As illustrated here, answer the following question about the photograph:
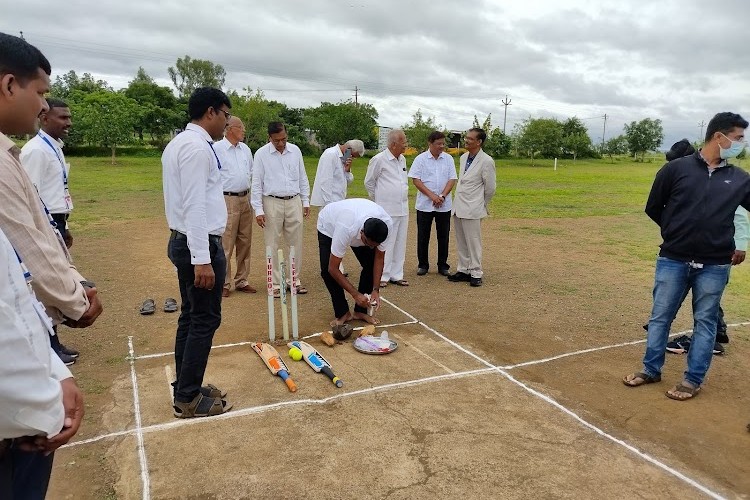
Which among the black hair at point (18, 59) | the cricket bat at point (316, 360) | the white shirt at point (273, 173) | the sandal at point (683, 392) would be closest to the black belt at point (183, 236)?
the cricket bat at point (316, 360)

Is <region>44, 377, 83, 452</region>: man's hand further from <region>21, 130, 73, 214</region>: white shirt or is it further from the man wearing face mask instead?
the man wearing face mask

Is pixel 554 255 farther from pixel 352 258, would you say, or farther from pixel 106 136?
pixel 106 136

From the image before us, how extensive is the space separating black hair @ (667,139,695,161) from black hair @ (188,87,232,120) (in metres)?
5.10

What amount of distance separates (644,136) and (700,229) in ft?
244

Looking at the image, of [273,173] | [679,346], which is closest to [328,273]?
[273,173]

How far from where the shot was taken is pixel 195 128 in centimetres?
361

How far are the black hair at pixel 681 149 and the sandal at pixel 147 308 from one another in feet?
20.9

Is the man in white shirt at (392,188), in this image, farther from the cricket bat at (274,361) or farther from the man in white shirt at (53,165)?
the man in white shirt at (53,165)

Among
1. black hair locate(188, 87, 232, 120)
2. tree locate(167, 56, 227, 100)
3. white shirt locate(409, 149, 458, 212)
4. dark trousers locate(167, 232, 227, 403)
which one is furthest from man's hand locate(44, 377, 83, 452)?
tree locate(167, 56, 227, 100)

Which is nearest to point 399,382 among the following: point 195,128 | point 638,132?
point 195,128

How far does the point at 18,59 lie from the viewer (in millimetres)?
1784

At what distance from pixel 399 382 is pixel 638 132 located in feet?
249

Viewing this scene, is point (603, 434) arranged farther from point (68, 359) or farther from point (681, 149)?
point (68, 359)

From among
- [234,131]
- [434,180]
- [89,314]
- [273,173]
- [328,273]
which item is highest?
[234,131]
